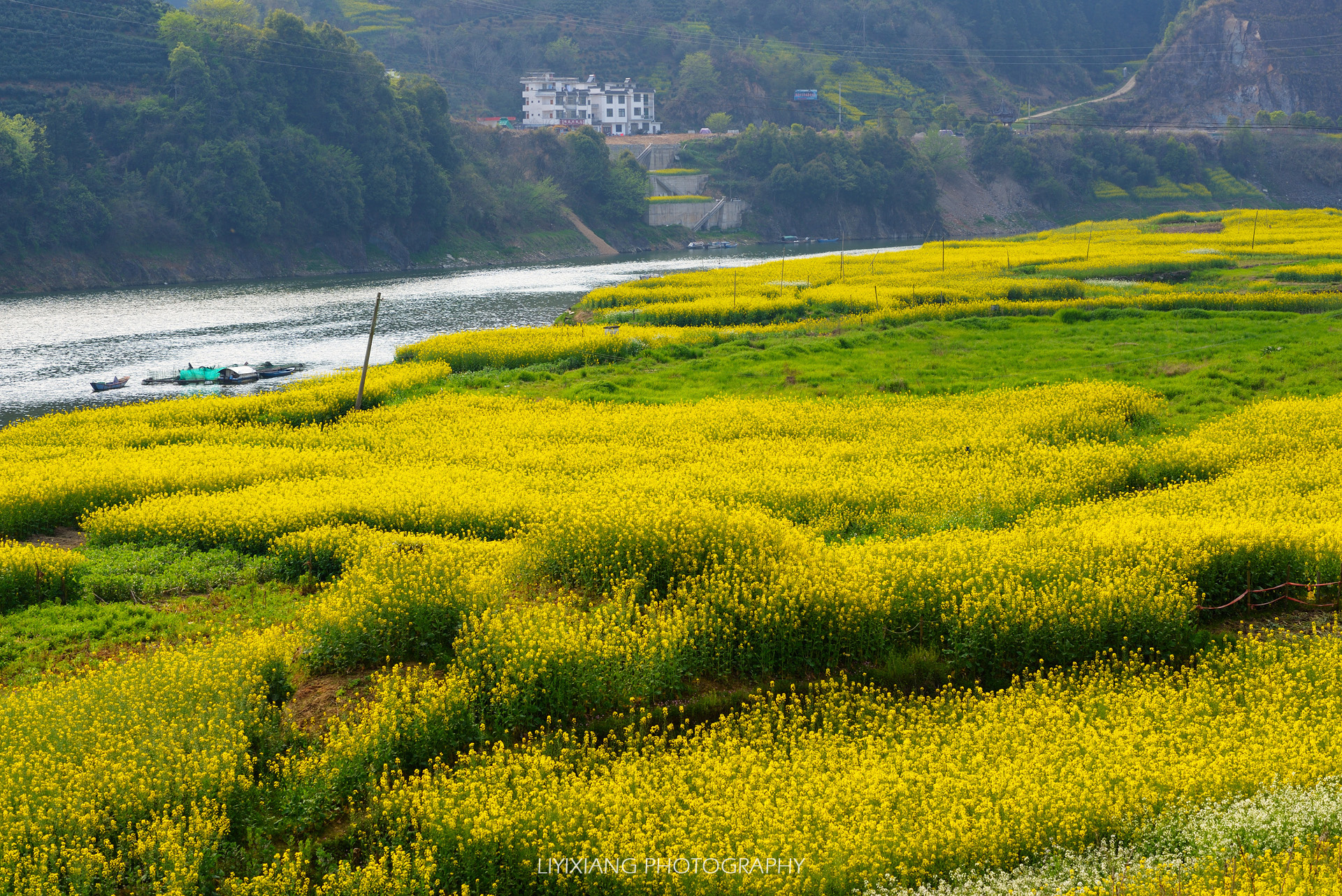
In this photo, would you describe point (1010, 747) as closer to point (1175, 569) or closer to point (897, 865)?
point (897, 865)

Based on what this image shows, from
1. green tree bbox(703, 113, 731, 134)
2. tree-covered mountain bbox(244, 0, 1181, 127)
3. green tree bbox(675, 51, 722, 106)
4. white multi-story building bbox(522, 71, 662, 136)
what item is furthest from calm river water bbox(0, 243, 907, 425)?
green tree bbox(675, 51, 722, 106)

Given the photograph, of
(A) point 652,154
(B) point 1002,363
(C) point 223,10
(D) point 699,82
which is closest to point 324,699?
(B) point 1002,363

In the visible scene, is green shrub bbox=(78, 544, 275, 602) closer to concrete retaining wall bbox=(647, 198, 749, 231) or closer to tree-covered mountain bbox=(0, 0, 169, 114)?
tree-covered mountain bbox=(0, 0, 169, 114)

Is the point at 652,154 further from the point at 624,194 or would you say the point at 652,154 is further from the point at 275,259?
the point at 275,259

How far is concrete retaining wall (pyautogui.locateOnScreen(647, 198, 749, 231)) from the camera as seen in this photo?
11925 cm

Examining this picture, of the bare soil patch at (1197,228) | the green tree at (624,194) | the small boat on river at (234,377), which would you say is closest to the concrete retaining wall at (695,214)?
the green tree at (624,194)

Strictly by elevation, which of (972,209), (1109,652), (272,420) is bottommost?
(1109,652)

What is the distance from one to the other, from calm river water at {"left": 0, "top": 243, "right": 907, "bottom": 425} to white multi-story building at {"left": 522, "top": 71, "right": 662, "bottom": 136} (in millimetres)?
73945

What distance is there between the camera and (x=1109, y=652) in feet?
38.9

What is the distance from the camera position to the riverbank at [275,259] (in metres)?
68.9

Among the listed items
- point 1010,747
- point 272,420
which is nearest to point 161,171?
point 272,420

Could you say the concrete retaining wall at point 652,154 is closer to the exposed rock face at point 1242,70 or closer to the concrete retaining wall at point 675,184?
the concrete retaining wall at point 675,184

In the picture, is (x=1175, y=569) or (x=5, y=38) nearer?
(x=1175, y=569)

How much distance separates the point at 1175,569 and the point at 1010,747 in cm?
509
